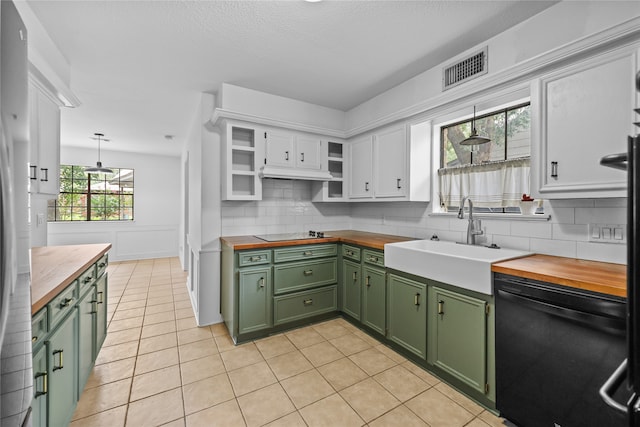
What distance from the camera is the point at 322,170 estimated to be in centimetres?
360

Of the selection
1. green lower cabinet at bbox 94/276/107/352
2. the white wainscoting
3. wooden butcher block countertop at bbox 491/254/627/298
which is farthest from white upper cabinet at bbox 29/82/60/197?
the white wainscoting

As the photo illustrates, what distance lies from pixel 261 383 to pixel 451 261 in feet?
5.41

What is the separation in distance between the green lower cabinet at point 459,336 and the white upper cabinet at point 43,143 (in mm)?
2928

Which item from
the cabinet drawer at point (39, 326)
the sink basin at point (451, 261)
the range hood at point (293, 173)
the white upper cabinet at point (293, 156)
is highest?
the white upper cabinet at point (293, 156)

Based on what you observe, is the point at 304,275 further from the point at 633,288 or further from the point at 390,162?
the point at 633,288

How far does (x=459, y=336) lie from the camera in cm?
197

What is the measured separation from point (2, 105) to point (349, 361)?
8.26 feet

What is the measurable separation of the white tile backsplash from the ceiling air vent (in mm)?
1162

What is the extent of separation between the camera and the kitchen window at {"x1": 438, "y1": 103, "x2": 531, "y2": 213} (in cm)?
234

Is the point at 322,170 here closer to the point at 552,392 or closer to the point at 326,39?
the point at 326,39

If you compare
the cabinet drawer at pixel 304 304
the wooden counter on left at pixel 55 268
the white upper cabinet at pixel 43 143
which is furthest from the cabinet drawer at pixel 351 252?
the white upper cabinet at pixel 43 143

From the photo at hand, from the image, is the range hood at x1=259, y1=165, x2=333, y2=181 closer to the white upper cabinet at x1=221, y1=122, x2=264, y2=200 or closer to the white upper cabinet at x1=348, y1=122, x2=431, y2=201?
the white upper cabinet at x1=221, y1=122, x2=264, y2=200

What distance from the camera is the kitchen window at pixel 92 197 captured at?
6.16 m

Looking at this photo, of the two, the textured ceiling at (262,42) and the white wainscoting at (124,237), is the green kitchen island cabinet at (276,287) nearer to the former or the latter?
the textured ceiling at (262,42)
